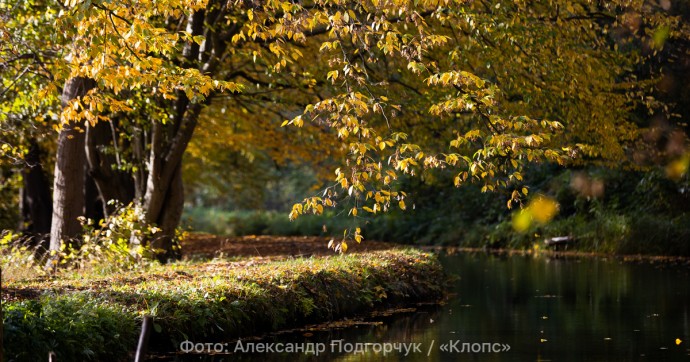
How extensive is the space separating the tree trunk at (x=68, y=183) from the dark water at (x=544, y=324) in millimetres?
6341

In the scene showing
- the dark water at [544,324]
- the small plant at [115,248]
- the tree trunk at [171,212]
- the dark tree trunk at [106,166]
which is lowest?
the dark water at [544,324]

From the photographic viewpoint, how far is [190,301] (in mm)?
9281

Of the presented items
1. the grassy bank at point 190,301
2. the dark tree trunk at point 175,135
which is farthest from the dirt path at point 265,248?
the grassy bank at point 190,301

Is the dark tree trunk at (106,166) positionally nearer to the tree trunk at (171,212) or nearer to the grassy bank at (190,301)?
the tree trunk at (171,212)

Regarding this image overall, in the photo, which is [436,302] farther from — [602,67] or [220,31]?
[220,31]

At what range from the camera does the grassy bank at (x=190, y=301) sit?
25.1 feet

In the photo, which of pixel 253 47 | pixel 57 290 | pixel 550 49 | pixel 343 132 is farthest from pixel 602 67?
pixel 57 290

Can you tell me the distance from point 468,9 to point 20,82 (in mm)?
8080

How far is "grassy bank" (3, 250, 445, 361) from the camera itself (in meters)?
7.64

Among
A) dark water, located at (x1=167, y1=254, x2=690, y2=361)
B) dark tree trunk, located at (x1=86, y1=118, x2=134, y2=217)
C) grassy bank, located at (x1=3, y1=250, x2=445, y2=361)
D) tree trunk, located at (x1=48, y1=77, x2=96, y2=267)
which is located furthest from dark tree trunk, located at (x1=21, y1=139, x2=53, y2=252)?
dark water, located at (x1=167, y1=254, x2=690, y2=361)

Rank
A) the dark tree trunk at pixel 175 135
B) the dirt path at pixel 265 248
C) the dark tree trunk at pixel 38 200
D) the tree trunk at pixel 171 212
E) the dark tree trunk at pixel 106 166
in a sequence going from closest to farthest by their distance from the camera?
the dark tree trunk at pixel 175 135
the dark tree trunk at pixel 106 166
the tree trunk at pixel 171 212
the dirt path at pixel 265 248
the dark tree trunk at pixel 38 200

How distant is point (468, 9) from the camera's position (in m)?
11.8

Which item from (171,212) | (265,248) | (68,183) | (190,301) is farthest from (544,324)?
(265,248)

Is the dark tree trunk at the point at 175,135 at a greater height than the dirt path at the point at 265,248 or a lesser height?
greater
